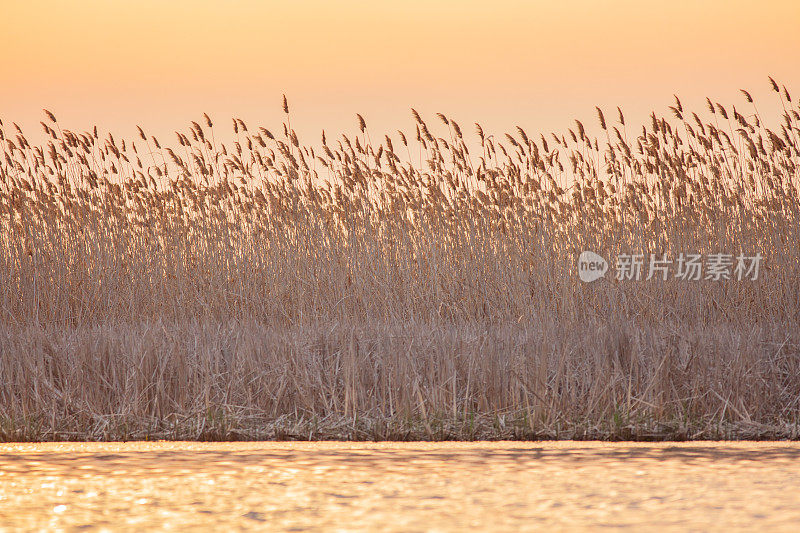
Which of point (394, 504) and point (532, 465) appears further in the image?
point (532, 465)

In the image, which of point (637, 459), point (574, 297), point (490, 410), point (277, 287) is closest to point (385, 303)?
point (277, 287)

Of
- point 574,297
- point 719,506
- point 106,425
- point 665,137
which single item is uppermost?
point 665,137

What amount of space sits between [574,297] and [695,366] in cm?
201

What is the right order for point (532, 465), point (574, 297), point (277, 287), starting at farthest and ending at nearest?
point (277, 287)
point (574, 297)
point (532, 465)

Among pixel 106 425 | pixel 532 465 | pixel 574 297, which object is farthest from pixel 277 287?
pixel 532 465

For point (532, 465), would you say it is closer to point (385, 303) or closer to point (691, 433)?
point (691, 433)

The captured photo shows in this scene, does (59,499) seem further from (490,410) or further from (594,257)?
(594,257)

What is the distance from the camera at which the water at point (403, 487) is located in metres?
1.63

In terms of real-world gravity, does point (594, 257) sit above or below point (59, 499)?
above

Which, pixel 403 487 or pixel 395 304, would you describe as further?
pixel 395 304

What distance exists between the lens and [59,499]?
1825mm

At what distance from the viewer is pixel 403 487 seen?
6.25 feet

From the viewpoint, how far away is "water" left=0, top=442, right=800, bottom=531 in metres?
1.63

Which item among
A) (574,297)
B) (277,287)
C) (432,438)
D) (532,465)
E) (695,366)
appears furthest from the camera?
(277,287)
